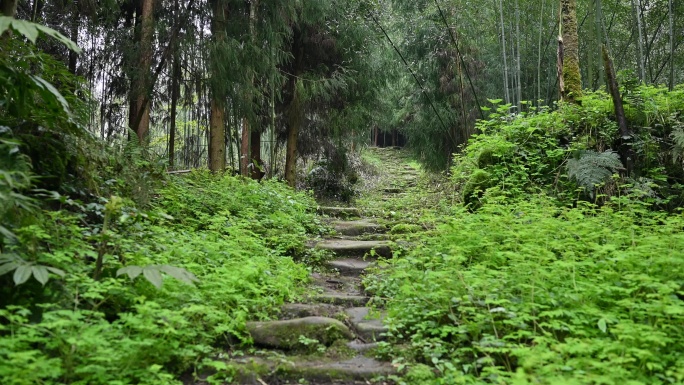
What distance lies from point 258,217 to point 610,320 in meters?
4.32

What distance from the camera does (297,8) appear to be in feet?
27.9

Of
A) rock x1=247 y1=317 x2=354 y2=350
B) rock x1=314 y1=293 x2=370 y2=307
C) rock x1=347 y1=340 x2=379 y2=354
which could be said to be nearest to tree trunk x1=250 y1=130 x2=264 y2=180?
rock x1=314 y1=293 x2=370 y2=307

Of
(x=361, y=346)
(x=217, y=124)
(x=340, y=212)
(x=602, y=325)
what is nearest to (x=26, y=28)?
(x=361, y=346)

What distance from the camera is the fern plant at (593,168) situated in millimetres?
5004

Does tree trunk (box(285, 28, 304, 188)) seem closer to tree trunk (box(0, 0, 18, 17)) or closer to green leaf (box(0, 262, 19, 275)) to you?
tree trunk (box(0, 0, 18, 17))

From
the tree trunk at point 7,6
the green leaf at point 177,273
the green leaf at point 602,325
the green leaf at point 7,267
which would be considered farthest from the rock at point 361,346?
the tree trunk at point 7,6

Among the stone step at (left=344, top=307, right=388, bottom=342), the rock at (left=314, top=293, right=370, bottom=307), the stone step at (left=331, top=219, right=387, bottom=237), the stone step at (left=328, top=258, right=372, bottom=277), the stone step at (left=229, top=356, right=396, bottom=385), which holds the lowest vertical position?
the stone step at (left=229, top=356, right=396, bottom=385)

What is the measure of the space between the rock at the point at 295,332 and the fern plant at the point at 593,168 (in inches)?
127

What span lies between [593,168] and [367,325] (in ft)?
10.7

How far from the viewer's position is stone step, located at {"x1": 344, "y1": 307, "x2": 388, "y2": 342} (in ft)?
10.8

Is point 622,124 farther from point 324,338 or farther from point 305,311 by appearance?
point 324,338

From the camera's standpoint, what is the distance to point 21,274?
7.41 ft

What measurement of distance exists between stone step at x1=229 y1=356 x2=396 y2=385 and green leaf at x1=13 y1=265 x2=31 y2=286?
1103 mm

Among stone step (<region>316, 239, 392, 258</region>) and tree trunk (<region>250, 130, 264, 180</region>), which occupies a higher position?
tree trunk (<region>250, 130, 264, 180</region>)
